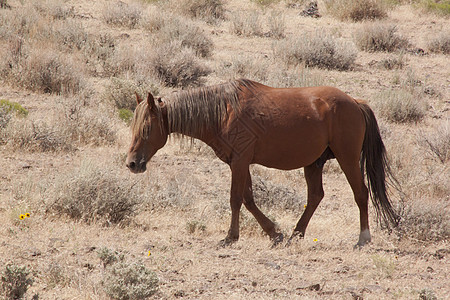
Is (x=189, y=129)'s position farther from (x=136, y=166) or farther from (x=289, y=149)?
(x=289, y=149)

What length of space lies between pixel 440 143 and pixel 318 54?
5.28m

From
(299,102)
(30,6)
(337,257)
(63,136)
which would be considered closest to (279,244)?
(337,257)

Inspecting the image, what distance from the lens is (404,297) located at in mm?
4918

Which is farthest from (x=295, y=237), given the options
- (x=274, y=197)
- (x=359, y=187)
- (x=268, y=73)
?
(x=268, y=73)

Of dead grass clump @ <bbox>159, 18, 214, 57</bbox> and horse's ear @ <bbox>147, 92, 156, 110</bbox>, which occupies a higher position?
horse's ear @ <bbox>147, 92, 156, 110</bbox>

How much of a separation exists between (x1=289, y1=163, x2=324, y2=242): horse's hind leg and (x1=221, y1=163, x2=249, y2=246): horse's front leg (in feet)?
2.76

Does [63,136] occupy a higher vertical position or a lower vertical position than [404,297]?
lower

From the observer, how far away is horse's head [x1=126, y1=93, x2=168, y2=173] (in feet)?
19.4

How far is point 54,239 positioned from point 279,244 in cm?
241

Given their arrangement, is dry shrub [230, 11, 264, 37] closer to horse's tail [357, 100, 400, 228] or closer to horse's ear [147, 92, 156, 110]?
horse's tail [357, 100, 400, 228]

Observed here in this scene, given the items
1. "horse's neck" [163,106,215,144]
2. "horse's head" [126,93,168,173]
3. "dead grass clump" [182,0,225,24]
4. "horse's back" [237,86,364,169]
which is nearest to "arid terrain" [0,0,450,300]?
"dead grass clump" [182,0,225,24]

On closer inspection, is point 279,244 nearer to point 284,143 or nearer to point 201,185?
point 284,143

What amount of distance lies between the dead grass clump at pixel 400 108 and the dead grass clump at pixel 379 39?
189 inches

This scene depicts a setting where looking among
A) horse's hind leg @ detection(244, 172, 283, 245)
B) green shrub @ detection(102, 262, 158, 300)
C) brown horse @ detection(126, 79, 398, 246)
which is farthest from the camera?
horse's hind leg @ detection(244, 172, 283, 245)
